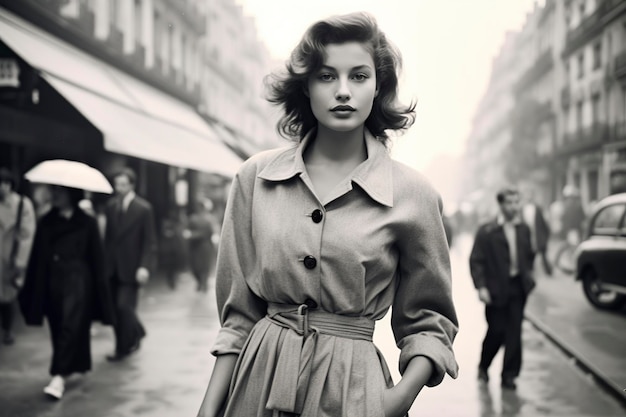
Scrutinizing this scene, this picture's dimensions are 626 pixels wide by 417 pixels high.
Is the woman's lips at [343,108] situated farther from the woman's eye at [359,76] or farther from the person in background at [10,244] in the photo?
the person in background at [10,244]

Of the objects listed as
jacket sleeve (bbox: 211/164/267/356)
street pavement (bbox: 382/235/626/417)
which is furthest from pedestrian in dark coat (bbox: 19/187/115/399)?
jacket sleeve (bbox: 211/164/267/356)

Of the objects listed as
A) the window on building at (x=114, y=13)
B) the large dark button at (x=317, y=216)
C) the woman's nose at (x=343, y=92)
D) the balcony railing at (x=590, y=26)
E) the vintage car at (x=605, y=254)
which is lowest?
the vintage car at (x=605, y=254)

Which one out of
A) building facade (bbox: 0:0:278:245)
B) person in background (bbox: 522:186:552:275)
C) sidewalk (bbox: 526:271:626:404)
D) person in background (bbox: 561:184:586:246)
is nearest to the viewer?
sidewalk (bbox: 526:271:626:404)

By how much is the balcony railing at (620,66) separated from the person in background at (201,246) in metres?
8.73

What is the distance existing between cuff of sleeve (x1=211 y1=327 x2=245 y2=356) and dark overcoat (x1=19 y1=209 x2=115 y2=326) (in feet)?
16.4

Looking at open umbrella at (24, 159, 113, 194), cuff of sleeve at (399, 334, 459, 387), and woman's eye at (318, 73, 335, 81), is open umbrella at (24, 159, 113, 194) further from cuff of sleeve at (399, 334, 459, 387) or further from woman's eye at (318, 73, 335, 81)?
cuff of sleeve at (399, 334, 459, 387)

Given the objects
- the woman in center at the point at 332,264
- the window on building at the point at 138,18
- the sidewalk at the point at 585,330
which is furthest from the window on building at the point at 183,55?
the woman in center at the point at 332,264

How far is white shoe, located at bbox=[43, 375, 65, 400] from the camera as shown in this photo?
629cm

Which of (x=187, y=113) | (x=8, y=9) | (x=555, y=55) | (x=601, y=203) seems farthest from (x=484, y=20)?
(x=187, y=113)

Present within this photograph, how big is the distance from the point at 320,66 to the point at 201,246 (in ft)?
41.0

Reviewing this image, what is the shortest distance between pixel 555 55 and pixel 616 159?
275 cm

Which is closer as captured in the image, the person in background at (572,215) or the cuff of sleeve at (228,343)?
the cuff of sleeve at (228,343)

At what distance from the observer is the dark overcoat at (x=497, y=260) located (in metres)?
7.14

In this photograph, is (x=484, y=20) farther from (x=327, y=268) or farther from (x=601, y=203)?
(x=327, y=268)
